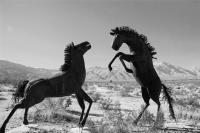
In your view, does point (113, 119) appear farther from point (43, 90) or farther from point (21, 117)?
point (21, 117)

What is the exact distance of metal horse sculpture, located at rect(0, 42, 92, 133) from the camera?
564 cm

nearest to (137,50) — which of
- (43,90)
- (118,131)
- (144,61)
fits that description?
(144,61)

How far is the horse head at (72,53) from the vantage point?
255 inches

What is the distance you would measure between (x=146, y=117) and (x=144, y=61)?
2.12m

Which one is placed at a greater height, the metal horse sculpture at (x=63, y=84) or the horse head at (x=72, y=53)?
the horse head at (x=72, y=53)

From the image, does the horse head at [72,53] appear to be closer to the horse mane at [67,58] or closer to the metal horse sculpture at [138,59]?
the horse mane at [67,58]

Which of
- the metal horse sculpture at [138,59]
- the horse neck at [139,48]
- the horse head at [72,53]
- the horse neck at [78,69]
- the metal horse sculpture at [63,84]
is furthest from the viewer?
the horse neck at [139,48]

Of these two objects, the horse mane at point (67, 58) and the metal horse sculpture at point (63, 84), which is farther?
the horse mane at point (67, 58)

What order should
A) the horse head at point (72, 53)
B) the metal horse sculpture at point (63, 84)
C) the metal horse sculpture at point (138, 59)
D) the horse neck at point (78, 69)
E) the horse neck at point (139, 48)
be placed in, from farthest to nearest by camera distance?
the horse neck at point (139, 48)
the metal horse sculpture at point (138, 59)
the horse head at point (72, 53)
the horse neck at point (78, 69)
the metal horse sculpture at point (63, 84)

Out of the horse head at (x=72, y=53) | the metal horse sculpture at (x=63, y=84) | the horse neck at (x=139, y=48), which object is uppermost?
the horse neck at (x=139, y=48)

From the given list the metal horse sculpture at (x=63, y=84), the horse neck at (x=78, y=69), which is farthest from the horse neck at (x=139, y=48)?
the horse neck at (x=78, y=69)

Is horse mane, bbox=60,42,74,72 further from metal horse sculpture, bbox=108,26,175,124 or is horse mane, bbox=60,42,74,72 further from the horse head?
metal horse sculpture, bbox=108,26,175,124

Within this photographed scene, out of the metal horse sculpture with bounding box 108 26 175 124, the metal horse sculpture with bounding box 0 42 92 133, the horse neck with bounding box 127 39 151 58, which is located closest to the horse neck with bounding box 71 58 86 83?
the metal horse sculpture with bounding box 0 42 92 133

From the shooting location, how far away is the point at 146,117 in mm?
7965
